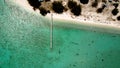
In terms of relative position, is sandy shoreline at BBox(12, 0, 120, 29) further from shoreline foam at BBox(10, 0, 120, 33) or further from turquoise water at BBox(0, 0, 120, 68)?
turquoise water at BBox(0, 0, 120, 68)

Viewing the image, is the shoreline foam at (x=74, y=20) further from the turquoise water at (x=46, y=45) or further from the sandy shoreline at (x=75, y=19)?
the turquoise water at (x=46, y=45)

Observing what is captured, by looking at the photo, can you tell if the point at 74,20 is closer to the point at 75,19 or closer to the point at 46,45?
the point at 75,19

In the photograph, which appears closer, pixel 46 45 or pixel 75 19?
pixel 46 45

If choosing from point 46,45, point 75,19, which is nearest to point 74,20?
point 75,19

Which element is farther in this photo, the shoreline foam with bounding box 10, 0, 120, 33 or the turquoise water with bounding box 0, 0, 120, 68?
the shoreline foam with bounding box 10, 0, 120, 33

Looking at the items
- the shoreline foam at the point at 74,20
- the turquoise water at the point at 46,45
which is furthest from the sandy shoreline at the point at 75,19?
the turquoise water at the point at 46,45

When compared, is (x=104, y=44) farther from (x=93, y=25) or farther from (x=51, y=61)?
(x=51, y=61)

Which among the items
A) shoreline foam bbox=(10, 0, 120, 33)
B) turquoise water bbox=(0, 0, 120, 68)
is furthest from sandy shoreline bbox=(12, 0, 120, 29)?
turquoise water bbox=(0, 0, 120, 68)

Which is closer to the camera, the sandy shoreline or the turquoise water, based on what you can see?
the turquoise water
